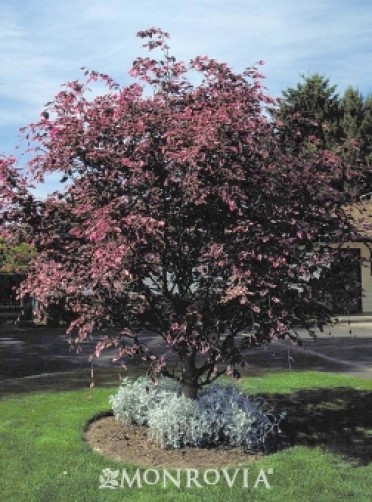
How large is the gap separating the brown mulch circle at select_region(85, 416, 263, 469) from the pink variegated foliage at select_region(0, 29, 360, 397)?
33.0 inches

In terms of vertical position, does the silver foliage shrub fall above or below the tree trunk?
below

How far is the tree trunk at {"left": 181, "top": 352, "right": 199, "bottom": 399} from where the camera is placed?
6.61 metres

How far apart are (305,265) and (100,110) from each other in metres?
2.30

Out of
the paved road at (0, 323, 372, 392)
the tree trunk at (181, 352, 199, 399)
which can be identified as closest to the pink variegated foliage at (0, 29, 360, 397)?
the tree trunk at (181, 352, 199, 399)

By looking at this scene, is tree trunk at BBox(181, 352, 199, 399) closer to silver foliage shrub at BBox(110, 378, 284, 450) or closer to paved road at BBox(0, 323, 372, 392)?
silver foliage shrub at BBox(110, 378, 284, 450)

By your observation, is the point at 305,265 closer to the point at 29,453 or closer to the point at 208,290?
the point at 208,290

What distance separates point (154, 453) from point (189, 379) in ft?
2.91

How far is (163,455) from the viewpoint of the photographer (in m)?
6.02

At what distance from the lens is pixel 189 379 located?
21.9 feet

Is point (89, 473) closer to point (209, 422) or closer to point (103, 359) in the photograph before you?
point (209, 422)

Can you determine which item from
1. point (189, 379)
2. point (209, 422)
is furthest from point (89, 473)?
point (189, 379)

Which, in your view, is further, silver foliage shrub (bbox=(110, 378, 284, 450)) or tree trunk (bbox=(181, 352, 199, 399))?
tree trunk (bbox=(181, 352, 199, 399))

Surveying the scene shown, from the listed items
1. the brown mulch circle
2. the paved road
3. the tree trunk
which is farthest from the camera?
the paved road

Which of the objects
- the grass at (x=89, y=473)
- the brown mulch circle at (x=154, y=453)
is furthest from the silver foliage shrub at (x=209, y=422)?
the grass at (x=89, y=473)
